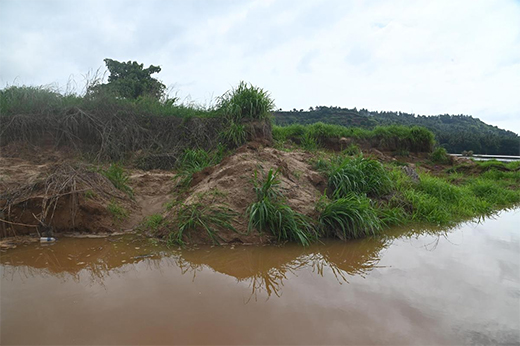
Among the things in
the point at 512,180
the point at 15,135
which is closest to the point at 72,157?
the point at 15,135

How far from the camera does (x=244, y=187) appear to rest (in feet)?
13.4

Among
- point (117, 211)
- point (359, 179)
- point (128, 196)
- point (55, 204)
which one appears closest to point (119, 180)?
point (128, 196)

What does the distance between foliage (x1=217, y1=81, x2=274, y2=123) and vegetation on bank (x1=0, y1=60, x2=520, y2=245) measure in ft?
0.08

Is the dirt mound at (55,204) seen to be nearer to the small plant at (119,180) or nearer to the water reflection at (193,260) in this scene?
the water reflection at (193,260)

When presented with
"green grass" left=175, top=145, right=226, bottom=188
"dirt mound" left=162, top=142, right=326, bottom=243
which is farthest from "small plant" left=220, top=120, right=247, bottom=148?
"dirt mound" left=162, top=142, right=326, bottom=243

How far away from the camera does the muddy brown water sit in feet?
5.73

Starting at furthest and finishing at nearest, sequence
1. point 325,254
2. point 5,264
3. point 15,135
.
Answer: point 15,135 < point 325,254 < point 5,264

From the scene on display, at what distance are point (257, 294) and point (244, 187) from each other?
6.48 ft

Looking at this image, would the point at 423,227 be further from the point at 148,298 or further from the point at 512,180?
the point at 512,180

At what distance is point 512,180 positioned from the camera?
885cm

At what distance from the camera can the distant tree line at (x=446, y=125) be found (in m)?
16.8

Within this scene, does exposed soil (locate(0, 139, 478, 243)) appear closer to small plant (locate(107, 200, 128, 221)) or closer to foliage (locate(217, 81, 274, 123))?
small plant (locate(107, 200, 128, 221))

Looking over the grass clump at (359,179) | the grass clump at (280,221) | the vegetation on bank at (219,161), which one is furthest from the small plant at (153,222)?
the grass clump at (359,179)

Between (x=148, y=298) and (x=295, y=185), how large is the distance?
2754 millimetres
